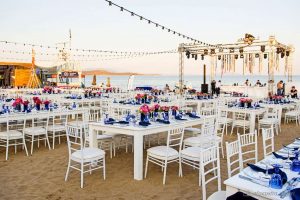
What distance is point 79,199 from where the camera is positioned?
3.82 meters

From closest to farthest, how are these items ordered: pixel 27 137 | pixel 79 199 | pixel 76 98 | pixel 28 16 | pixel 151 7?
pixel 79 199, pixel 27 137, pixel 76 98, pixel 151 7, pixel 28 16

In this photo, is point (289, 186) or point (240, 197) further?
point (289, 186)

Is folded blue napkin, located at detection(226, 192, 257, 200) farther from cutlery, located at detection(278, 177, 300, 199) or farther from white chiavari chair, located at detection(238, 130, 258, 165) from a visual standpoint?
white chiavari chair, located at detection(238, 130, 258, 165)

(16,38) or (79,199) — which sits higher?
(16,38)

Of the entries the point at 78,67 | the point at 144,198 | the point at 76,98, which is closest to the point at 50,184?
the point at 144,198

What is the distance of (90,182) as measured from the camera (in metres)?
4.46

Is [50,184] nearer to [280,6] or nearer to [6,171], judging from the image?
[6,171]

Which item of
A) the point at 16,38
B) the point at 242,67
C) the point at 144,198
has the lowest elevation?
the point at 144,198

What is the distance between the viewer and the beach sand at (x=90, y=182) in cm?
396

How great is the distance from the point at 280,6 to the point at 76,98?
33.1ft

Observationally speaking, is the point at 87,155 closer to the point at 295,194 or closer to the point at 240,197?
the point at 240,197

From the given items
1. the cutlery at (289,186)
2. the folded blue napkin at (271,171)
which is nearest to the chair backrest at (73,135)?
the folded blue napkin at (271,171)

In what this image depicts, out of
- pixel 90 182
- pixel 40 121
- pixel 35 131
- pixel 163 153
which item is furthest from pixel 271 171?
pixel 40 121

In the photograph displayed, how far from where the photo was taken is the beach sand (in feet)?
13.0
